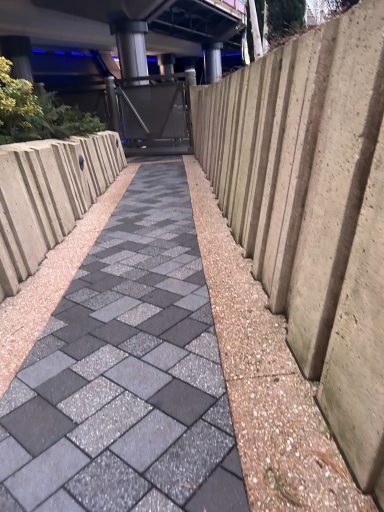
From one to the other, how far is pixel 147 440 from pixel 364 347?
112cm

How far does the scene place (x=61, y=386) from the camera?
2357mm

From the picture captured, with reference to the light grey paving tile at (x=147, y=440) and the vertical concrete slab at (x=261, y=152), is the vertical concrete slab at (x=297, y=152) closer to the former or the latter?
the vertical concrete slab at (x=261, y=152)

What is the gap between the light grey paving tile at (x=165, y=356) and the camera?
2484 mm

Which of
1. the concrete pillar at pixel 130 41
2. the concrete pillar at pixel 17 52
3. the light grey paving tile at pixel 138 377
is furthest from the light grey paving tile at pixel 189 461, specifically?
the concrete pillar at pixel 17 52

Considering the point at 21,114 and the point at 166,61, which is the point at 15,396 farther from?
the point at 166,61

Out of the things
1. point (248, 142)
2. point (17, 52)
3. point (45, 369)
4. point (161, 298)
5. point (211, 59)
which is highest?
point (17, 52)

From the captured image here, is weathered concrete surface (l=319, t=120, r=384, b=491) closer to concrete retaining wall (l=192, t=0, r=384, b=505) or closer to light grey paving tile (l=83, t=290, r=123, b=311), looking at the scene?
concrete retaining wall (l=192, t=0, r=384, b=505)

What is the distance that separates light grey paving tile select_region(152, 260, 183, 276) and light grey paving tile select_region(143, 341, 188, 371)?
4.36 ft

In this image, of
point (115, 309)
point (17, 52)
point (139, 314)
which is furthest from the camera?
point (17, 52)

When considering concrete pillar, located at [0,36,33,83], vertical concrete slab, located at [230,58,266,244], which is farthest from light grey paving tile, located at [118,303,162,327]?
concrete pillar, located at [0,36,33,83]

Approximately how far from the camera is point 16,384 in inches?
94.4

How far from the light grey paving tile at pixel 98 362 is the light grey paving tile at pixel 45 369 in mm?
94

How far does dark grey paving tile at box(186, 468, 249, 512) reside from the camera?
5.19ft

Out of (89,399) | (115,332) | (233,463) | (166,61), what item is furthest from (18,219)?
(166,61)
